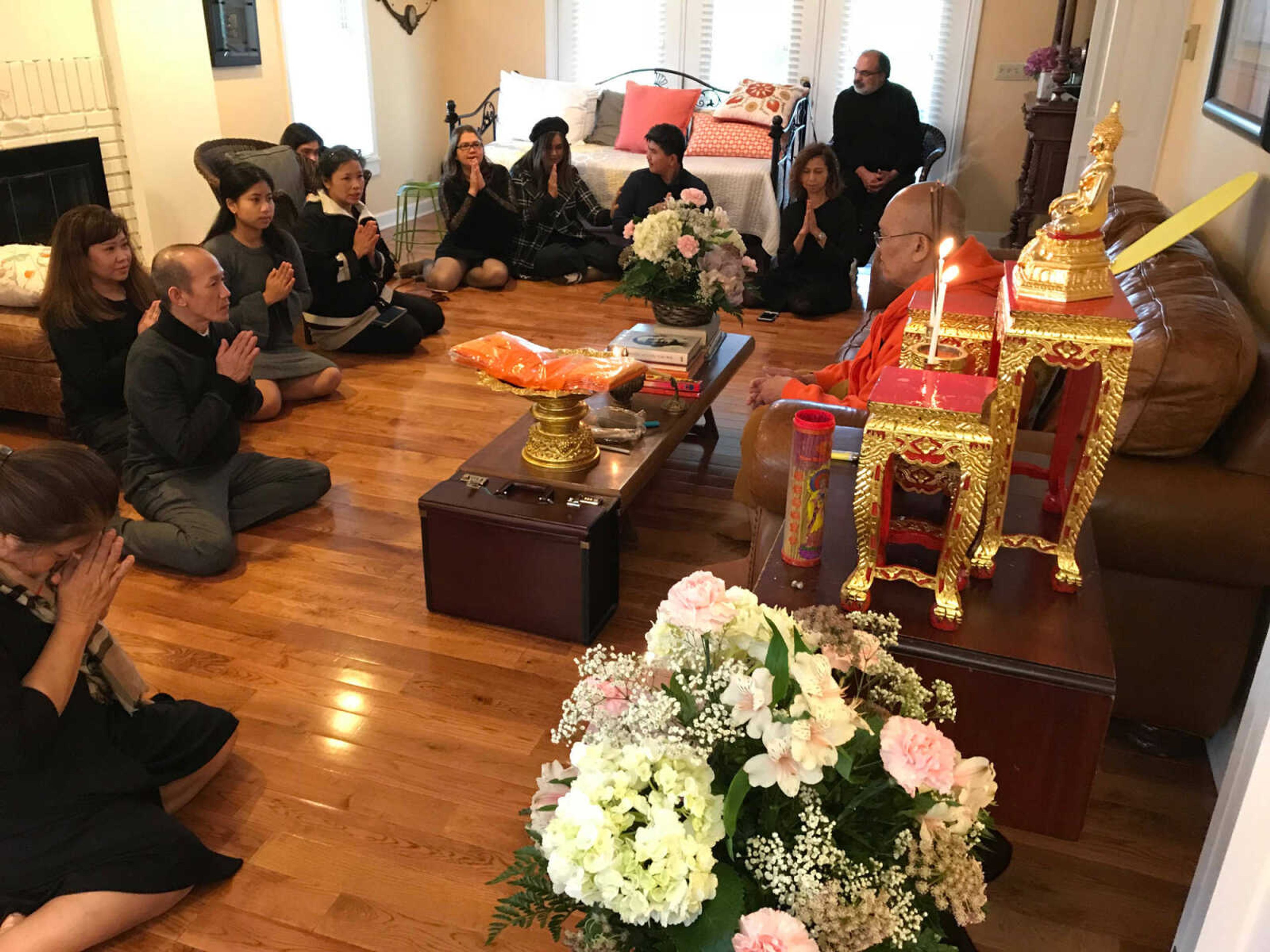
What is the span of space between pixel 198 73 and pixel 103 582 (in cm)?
414

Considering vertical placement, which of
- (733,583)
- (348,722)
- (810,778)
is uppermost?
(810,778)

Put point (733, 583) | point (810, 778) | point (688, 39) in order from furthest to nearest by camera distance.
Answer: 1. point (688, 39)
2. point (733, 583)
3. point (810, 778)

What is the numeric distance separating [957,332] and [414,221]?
5794mm

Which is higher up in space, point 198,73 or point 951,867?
point 198,73

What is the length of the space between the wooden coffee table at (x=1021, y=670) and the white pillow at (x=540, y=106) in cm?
586

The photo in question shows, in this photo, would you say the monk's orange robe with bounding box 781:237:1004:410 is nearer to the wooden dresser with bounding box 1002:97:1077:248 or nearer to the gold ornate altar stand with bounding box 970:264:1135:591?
the gold ornate altar stand with bounding box 970:264:1135:591

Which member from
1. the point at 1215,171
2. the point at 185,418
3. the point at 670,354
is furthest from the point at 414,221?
the point at 1215,171

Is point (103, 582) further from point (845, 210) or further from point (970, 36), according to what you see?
point (970, 36)

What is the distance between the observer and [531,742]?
2.31m

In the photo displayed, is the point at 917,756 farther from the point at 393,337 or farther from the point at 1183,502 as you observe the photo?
the point at 393,337

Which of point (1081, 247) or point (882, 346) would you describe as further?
point (882, 346)

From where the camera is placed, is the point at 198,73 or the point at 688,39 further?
the point at 688,39

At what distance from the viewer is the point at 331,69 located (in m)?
6.32

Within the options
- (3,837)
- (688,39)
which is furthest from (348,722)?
(688,39)
